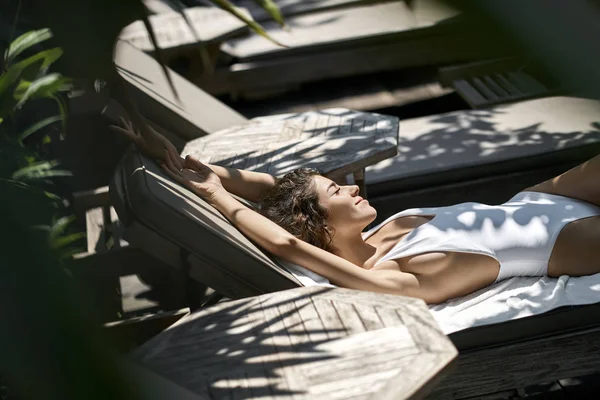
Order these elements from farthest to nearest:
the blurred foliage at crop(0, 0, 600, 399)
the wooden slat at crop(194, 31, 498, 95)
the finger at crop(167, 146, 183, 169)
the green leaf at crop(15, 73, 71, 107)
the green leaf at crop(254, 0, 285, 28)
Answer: the wooden slat at crop(194, 31, 498, 95) < the green leaf at crop(15, 73, 71, 107) < the finger at crop(167, 146, 183, 169) < the green leaf at crop(254, 0, 285, 28) < the blurred foliage at crop(0, 0, 600, 399)

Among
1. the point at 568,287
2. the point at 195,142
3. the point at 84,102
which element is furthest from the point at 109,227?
the point at 568,287

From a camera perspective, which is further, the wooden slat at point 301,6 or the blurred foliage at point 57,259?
the wooden slat at point 301,6

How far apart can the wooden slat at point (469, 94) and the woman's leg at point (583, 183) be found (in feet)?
5.97

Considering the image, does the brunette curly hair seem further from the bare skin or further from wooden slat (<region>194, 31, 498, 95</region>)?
wooden slat (<region>194, 31, 498, 95</region>)

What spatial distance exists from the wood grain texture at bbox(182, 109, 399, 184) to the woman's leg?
2.08 ft

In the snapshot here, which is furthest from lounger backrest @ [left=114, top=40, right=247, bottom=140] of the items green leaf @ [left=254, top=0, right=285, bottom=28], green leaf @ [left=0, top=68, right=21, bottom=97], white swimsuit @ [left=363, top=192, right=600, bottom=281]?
green leaf @ [left=254, top=0, right=285, bottom=28]

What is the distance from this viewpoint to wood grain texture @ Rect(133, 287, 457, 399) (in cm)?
162

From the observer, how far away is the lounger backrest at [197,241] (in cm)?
237

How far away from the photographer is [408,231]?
288 centimetres

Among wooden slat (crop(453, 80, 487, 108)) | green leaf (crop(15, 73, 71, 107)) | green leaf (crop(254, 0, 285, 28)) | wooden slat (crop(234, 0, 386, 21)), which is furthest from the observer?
wooden slat (crop(234, 0, 386, 21))

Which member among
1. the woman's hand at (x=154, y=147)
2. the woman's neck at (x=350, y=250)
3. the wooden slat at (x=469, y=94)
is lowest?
the wooden slat at (x=469, y=94)

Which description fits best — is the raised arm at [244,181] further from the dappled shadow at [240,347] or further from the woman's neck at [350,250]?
the dappled shadow at [240,347]

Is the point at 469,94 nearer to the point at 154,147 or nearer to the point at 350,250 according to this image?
the point at 350,250

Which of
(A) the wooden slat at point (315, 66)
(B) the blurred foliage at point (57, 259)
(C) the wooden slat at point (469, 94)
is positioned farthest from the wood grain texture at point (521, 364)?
(A) the wooden slat at point (315, 66)
